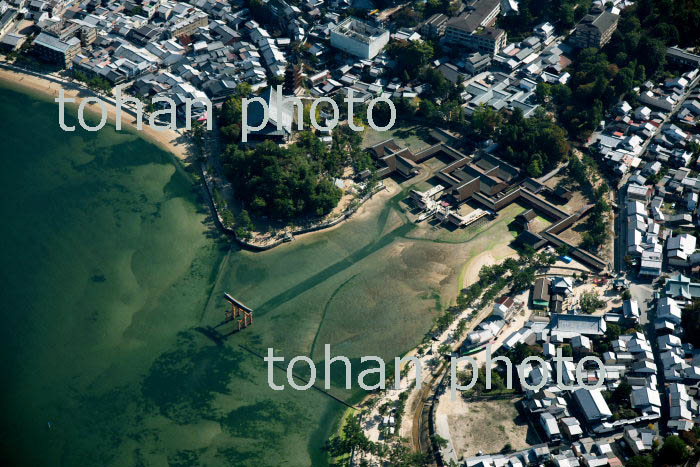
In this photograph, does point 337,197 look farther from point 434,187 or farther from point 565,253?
point 565,253

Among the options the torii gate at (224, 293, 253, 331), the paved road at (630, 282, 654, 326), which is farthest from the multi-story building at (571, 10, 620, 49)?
the torii gate at (224, 293, 253, 331)

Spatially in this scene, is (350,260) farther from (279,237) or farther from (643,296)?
(643,296)

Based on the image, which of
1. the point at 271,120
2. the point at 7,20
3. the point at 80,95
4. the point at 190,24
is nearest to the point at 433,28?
the point at 271,120

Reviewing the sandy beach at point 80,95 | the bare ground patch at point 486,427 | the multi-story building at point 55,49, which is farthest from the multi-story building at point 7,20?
the bare ground patch at point 486,427

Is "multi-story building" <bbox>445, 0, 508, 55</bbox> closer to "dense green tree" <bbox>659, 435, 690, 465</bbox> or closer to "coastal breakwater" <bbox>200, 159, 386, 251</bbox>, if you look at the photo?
"coastal breakwater" <bbox>200, 159, 386, 251</bbox>

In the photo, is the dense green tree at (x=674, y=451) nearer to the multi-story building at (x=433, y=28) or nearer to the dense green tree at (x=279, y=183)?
the dense green tree at (x=279, y=183)
